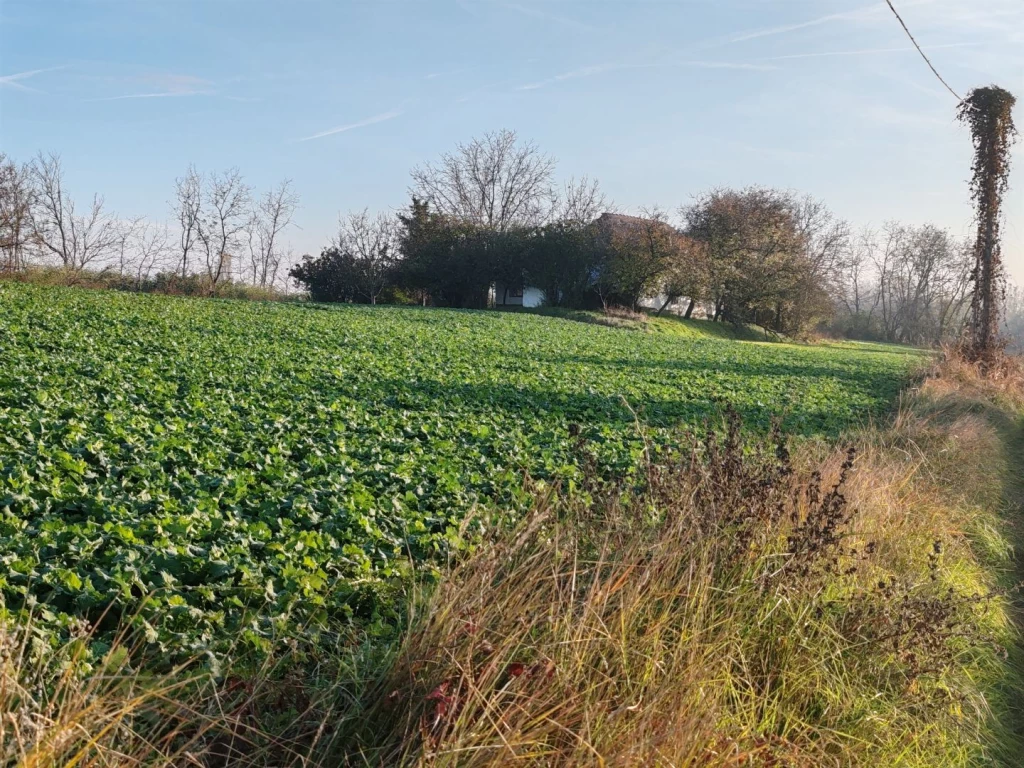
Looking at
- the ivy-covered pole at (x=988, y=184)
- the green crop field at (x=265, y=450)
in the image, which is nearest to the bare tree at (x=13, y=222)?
the green crop field at (x=265, y=450)

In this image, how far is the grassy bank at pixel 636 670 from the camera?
2.73 metres

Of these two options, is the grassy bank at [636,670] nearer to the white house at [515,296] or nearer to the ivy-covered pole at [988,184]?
the ivy-covered pole at [988,184]

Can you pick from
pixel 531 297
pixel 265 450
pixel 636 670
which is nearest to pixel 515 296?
pixel 531 297

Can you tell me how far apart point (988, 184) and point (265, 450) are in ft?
75.7

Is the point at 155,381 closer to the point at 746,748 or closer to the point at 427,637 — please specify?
the point at 427,637

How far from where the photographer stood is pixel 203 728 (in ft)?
8.43

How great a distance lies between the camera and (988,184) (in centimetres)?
2234

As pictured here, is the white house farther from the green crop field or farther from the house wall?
the green crop field

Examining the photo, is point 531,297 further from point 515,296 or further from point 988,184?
point 988,184

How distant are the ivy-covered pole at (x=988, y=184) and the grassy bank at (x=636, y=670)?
62.9 ft

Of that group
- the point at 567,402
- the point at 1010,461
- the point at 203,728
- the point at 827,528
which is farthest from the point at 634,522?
the point at 1010,461

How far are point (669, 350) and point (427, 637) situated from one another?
73.0ft

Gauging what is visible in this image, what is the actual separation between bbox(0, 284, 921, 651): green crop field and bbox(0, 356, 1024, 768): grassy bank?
58 centimetres

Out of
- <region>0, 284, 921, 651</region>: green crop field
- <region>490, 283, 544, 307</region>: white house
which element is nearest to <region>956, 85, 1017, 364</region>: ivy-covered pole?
<region>0, 284, 921, 651</region>: green crop field
